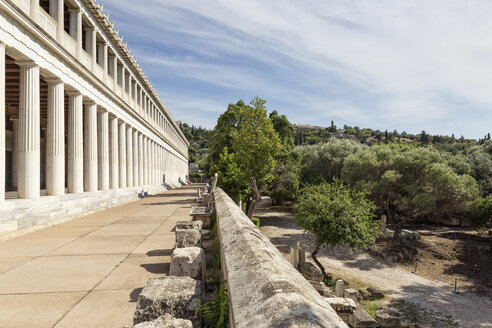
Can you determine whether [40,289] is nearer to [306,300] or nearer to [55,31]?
[306,300]

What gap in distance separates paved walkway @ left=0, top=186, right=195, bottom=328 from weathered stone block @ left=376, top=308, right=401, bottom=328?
13.4 m

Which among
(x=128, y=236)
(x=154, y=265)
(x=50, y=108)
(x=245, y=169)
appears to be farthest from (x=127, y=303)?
(x=245, y=169)

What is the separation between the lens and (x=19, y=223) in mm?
10359

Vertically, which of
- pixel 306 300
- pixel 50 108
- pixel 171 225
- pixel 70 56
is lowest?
pixel 171 225

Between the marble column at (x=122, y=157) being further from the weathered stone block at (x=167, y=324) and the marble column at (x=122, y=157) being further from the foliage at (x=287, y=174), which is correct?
the weathered stone block at (x=167, y=324)

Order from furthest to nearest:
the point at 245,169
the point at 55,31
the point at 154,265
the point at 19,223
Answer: the point at 245,169, the point at 55,31, the point at 19,223, the point at 154,265

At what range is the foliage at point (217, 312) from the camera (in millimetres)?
2998

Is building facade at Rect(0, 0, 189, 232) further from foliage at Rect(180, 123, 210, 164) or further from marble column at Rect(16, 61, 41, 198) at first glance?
foliage at Rect(180, 123, 210, 164)

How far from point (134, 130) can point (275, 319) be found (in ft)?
105

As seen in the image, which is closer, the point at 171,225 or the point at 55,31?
the point at 171,225

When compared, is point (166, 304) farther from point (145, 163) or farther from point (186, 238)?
point (145, 163)

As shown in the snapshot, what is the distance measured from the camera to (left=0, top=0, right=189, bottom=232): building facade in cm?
1107

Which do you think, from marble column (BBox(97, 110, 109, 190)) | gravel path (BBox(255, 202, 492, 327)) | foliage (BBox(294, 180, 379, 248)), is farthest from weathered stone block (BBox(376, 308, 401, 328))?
marble column (BBox(97, 110, 109, 190))

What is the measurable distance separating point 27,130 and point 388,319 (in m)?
19.6
